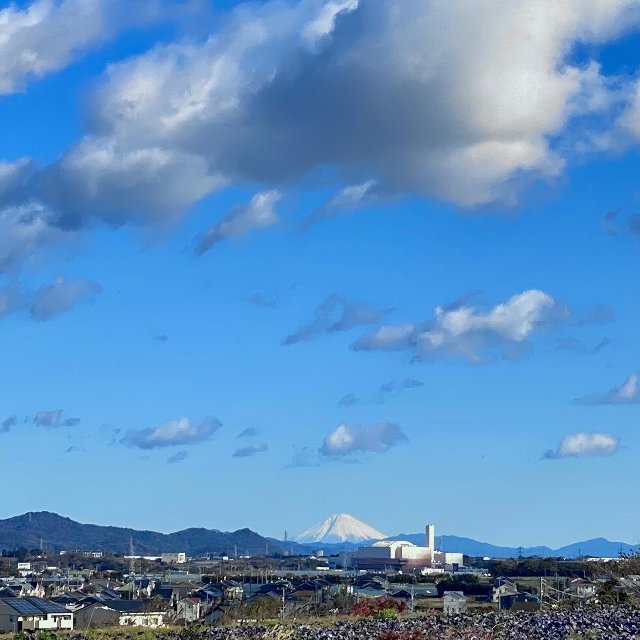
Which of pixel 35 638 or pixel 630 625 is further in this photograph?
pixel 35 638

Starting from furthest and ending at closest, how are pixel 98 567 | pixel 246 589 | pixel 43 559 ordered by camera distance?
pixel 43 559 → pixel 98 567 → pixel 246 589

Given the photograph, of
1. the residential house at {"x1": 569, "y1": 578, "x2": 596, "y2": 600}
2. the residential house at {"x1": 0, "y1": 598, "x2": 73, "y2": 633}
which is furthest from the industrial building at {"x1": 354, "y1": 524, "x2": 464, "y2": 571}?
the residential house at {"x1": 0, "y1": 598, "x2": 73, "y2": 633}

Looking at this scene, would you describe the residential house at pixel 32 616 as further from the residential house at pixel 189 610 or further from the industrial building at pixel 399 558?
the industrial building at pixel 399 558

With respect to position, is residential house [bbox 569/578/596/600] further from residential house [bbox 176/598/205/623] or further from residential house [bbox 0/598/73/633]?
residential house [bbox 0/598/73/633]

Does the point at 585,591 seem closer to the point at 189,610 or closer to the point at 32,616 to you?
the point at 189,610

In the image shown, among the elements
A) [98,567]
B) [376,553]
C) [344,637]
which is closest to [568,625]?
[344,637]

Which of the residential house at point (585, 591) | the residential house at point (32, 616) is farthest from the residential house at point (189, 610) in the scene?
the residential house at point (585, 591)

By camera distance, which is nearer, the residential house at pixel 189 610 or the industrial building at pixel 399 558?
the residential house at pixel 189 610

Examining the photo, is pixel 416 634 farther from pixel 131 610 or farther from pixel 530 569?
pixel 530 569

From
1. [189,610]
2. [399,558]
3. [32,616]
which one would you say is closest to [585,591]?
[189,610]

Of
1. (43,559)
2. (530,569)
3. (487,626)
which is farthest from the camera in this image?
(43,559)

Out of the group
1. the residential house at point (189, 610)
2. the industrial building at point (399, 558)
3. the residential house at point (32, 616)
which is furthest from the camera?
the industrial building at point (399, 558)
